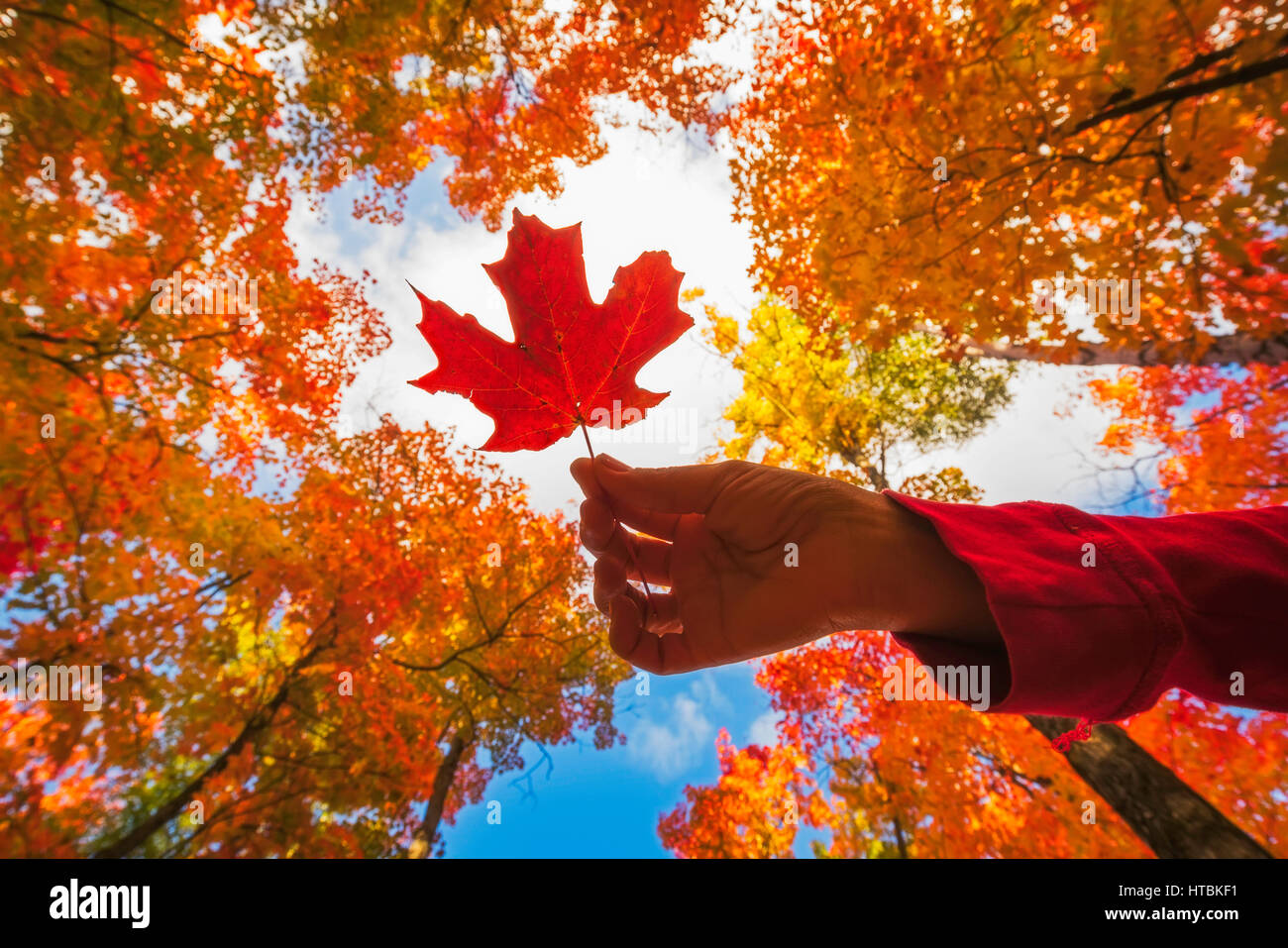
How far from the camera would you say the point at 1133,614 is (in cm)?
132

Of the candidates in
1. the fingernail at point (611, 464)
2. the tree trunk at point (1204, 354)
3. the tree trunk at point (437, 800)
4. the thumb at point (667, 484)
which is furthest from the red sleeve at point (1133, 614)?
the tree trunk at point (437, 800)

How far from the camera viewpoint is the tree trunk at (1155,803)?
2869mm

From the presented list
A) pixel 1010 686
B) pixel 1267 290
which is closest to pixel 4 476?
pixel 1010 686

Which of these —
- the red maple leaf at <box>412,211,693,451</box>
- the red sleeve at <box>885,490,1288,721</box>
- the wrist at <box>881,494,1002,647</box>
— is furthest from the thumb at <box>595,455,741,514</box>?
the red sleeve at <box>885,490,1288,721</box>

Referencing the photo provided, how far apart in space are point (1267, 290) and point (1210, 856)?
382cm

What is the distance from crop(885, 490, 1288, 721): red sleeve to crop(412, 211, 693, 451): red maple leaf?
1287 mm

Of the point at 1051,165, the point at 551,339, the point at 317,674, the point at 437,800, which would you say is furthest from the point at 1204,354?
the point at 437,800

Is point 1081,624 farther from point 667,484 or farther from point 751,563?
point 667,484

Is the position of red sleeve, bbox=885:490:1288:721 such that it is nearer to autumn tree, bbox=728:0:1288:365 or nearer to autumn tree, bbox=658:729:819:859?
autumn tree, bbox=728:0:1288:365

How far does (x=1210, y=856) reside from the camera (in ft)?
9.16

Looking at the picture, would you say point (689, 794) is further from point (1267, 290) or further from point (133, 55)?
point (133, 55)

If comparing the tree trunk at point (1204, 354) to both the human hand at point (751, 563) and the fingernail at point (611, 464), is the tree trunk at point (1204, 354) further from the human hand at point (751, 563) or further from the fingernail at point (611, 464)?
the fingernail at point (611, 464)

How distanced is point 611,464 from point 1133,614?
5.64 ft
